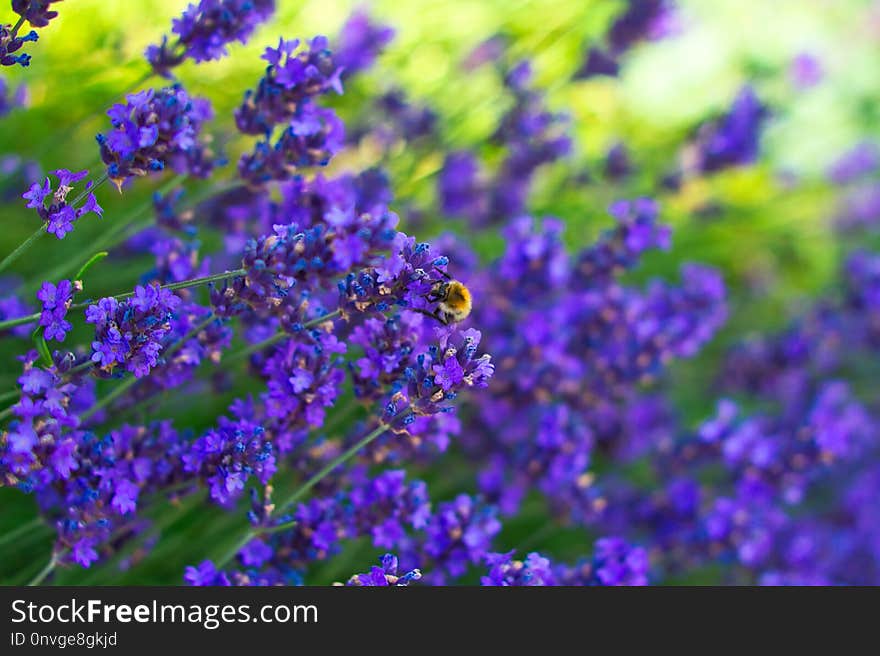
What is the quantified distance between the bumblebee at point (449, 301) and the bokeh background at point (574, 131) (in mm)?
691

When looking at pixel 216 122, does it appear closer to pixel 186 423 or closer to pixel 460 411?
pixel 186 423

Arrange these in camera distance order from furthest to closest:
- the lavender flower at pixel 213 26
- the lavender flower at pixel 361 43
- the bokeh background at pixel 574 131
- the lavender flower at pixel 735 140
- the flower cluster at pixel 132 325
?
1. the lavender flower at pixel 735 140
2. the lavender flower at pixel 361 43
3. the bokeh background at pixel 574 131
4. the lavender flower at pixel 213 26
5. the flower cluster at pixel 132 325

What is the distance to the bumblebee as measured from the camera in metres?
1.64

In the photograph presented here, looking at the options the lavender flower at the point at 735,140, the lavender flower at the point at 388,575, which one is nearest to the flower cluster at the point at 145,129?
the lavender flower at the point at 388,575

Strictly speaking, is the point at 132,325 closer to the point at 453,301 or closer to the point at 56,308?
the point at 56,308

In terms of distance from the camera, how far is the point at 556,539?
2.92m

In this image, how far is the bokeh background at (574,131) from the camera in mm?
2318

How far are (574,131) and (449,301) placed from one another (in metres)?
1.91

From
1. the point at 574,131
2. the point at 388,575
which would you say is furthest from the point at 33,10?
the point at 574,131

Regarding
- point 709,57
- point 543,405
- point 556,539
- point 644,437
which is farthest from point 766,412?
point 709,57

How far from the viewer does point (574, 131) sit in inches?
132

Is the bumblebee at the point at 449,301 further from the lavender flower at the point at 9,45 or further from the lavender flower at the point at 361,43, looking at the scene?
the lavender flower at the point at 361,43

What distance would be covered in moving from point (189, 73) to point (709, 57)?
3072 millimetres

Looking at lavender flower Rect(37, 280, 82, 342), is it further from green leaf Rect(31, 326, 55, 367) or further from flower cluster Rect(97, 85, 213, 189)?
flower cluster Rect(97, 85, 213, 189)
